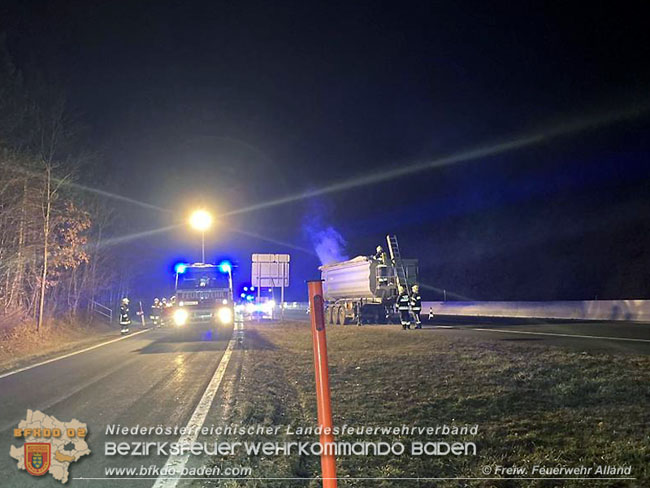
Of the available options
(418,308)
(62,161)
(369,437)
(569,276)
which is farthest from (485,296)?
(369,437)

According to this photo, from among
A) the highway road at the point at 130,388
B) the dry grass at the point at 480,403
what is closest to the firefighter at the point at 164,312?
the highway road at the point at 130,388

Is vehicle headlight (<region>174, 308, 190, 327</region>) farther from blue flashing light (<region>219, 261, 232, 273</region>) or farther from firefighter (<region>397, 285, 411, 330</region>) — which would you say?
firefighter (<region>397, 285, 411, 330</region>)

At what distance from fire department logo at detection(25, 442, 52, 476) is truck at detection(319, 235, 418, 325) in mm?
21129

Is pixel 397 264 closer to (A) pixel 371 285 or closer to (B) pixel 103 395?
(A) pixel 371 285

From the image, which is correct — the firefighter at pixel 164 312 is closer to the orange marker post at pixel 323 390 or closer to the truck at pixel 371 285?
the truck at pixel 371 285

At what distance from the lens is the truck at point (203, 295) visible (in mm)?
22688

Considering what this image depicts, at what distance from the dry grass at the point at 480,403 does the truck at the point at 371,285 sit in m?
13.0

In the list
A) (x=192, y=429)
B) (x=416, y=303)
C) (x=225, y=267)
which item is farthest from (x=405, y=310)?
(x=192, y=429)

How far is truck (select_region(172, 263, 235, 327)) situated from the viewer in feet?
74.4

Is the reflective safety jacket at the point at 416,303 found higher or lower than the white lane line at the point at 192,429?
higher

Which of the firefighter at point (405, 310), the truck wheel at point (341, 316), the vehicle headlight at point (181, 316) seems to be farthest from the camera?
the truck wheel at point (341, 316)

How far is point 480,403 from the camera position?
26.5 ft

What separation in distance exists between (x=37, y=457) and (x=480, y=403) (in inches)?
225

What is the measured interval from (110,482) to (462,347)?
35.6 ft
